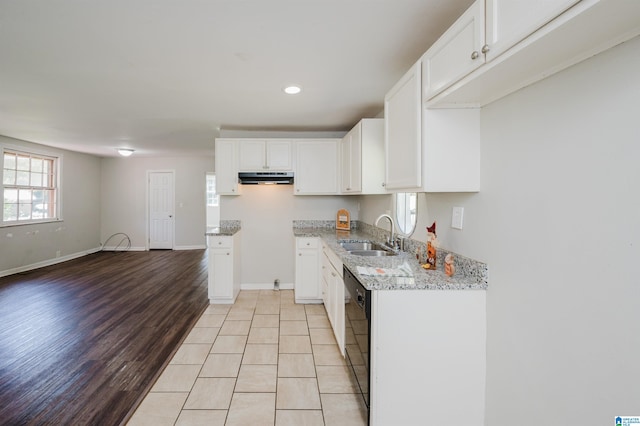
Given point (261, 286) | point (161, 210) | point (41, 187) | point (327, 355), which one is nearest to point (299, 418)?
point (327, 355)

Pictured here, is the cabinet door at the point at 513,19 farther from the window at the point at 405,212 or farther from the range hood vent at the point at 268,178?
the range hood vent at the point at 268,178

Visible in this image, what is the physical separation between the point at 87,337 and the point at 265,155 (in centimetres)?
271

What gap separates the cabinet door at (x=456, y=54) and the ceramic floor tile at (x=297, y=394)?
199 centimetres

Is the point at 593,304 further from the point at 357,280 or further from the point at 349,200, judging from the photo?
the point at 349,200

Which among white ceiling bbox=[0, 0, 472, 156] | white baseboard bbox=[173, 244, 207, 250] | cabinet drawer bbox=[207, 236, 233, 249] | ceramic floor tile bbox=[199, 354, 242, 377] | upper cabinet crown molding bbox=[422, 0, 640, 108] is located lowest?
ceramic floor tile bbox=[199, 354, 242, 377]

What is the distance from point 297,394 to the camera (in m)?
2.08

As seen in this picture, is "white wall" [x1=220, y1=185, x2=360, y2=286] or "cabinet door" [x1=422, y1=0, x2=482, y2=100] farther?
"white wall" [x1=220, y1=185, x2=360, y2=286]

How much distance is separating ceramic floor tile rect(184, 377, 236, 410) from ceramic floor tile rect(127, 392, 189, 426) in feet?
0.21

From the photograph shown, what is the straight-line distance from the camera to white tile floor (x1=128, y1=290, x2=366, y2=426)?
187 centimetres

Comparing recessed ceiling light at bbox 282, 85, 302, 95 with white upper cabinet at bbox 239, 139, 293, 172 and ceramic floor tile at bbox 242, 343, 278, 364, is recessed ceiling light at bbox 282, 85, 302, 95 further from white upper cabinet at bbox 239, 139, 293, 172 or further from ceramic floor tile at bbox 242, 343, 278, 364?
ceramic floor tile at bbox 242, 343, 278, 364

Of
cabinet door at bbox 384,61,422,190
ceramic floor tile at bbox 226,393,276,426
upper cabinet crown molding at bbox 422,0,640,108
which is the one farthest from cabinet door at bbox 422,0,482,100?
ceramic floor tile at bbox 226,393,276,426

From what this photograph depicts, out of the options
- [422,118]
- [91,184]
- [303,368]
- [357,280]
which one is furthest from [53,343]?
[91,184]

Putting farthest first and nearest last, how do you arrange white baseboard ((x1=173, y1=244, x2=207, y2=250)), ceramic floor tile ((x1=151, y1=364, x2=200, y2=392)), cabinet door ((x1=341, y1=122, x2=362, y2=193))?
white baseboard ((x1=173, y1=244, x2=207, y2=250)) → cabinet door ((x1=341, y1=122, x2=362, y2=193)) → ceramic floor tile ((x1=151, y1=364, x2=200, y2=392))

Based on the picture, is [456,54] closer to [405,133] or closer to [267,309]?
[405,133]
